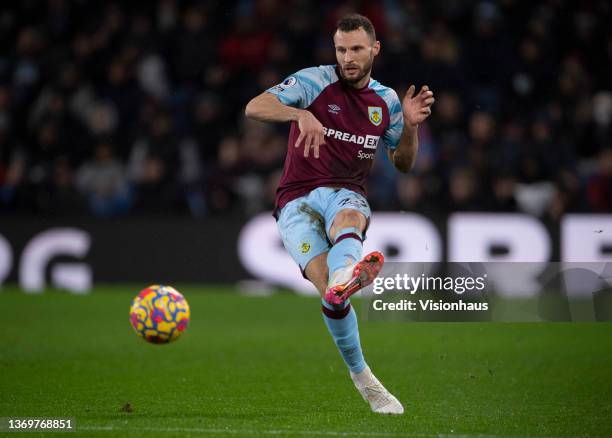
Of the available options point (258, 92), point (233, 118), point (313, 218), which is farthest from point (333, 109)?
point (233, 118)

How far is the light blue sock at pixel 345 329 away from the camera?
6613 mm

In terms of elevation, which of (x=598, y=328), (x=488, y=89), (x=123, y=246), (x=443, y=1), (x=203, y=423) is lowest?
(x=203, y=423)

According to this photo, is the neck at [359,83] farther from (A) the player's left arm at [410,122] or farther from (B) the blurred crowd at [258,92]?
(B) the blurred crowd at [258,92]

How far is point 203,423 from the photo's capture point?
6.24 m

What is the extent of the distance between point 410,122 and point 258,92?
1007cm

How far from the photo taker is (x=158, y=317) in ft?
25.7

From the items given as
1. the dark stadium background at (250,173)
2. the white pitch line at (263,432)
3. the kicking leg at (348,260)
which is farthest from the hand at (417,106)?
the dark stadium background at (250,173)

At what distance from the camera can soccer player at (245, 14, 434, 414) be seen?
21.4 feet

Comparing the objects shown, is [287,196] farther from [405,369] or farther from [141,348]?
[141,348]

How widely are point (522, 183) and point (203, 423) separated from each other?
391 inches

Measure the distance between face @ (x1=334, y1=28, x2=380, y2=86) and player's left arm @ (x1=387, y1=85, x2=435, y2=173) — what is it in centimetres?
34

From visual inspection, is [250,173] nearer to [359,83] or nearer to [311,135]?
[359,83]

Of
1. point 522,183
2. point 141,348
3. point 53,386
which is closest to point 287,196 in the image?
point 53,386

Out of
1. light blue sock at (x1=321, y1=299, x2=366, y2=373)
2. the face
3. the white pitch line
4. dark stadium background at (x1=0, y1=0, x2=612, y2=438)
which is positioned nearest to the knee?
light blue sock at (x1=321, y1=299, x2=366, y2=373)
